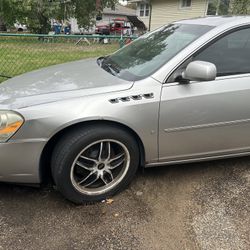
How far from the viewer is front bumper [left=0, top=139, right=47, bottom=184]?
2.63 metres

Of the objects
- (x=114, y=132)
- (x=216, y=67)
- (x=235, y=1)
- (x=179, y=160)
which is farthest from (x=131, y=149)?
(x=235, y=1)

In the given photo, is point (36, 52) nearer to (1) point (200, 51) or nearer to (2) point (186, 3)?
(1) point (200, 51)

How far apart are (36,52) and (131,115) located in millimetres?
4554

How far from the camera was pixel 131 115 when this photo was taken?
2.78 meters

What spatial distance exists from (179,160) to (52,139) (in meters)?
1.24

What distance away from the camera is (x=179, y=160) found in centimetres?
319

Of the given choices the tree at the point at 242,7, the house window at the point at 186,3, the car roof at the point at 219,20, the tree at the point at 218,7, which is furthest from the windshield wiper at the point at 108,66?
the house window at the point at 186,3

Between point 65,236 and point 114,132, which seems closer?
point 65,236

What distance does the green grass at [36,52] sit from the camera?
21.2ft

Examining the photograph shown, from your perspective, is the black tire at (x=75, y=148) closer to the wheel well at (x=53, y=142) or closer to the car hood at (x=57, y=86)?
the wheel well at (x=53, y=142)

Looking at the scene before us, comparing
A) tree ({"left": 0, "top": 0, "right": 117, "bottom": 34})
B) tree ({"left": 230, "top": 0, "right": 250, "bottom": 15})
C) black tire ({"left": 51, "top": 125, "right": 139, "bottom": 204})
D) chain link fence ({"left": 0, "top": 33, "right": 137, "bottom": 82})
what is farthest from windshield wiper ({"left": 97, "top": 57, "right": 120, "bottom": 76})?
tree ({"left": 0, "top": 0, "right": 117, "bottom": 34})

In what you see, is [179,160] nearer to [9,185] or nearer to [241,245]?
[241,245]

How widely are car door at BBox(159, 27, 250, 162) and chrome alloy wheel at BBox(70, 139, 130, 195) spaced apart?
1.27 ft

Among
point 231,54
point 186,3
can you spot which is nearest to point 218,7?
point 186,3
